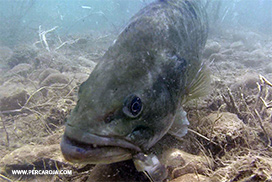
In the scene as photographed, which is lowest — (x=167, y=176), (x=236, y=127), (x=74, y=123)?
(x=167, y=176)

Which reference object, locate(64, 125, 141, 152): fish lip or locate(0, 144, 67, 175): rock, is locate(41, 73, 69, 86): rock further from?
locate(64, 125, 141, 152): fish lip

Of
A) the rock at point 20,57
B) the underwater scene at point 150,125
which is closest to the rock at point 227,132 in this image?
the underwater scene at point 150,125

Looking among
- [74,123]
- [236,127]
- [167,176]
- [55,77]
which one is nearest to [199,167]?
[167,176]

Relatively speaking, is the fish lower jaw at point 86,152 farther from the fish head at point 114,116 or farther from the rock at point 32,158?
the rock at point 32,158

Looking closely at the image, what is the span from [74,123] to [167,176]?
1.38 metres

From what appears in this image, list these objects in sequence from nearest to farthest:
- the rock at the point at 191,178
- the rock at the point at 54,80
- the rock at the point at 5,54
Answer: the rock at the point at 191,178 → the rock at the point at 54,80 → the rock at the point at 5,54

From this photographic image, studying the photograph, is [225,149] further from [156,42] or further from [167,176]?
[156,42]

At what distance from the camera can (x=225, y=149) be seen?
8.36 ft

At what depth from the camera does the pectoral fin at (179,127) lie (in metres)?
2.68

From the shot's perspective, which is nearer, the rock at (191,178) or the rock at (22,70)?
the rock at (191,178)

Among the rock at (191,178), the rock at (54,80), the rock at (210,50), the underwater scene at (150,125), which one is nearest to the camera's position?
the underwater scene at (150,125)

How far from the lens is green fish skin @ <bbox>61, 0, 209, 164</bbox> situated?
1.73m

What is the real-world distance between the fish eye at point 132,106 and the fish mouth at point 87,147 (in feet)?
1.00

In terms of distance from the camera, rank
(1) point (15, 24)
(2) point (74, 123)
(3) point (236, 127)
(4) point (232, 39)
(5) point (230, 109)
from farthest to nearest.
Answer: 1. (1) point (15, 24)
2. (4) point (232, 39)
3. (5) point (230, 109)
4. (3) point (236, 127)
5. (2) point (74, 123)
